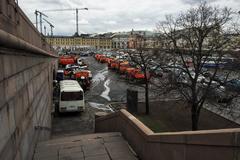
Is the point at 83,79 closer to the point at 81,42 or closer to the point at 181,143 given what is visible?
the point at 181,143

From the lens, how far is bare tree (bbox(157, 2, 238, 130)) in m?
15.0

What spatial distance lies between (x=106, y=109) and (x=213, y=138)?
1830 centimetres

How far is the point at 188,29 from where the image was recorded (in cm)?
1627

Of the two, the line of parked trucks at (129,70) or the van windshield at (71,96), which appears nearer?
the van windshield at (71,96)

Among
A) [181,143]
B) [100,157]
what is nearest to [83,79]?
[100,157]

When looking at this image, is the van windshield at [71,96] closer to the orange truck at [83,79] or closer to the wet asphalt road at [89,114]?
the wet asphalt road at [89,114]

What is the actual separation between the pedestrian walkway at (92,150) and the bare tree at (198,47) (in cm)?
815

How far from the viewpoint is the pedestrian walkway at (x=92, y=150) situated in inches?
260

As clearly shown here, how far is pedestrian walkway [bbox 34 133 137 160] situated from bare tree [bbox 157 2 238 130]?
26.7ft

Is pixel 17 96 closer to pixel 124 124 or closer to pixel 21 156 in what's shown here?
pixel 21 156

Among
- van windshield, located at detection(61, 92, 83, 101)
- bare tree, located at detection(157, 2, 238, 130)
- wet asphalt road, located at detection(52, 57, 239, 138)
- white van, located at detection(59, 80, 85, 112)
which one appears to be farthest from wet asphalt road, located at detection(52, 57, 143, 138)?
bare tree, located at detection(157, 2, 238, 130)

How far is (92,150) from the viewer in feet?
23.3

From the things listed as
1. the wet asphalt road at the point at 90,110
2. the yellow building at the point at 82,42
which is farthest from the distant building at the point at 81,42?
the wet asphalt road at the point at 90,110

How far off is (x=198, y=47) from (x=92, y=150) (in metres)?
10.7
